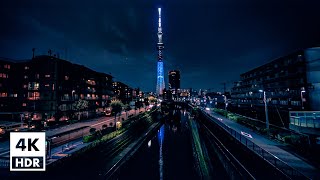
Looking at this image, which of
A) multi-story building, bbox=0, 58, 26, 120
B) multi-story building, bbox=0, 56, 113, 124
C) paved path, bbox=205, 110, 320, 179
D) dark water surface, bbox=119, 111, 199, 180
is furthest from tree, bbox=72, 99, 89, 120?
paved path, bbox=205, 110, 320, 179

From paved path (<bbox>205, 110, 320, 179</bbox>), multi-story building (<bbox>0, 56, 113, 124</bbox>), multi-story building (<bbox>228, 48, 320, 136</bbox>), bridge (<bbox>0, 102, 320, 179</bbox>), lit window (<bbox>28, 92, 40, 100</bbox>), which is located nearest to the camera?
paved path (<bbox>205, 110, 320, 179</bbox>)

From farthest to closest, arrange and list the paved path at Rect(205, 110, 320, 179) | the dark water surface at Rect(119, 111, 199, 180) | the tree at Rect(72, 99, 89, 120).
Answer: the tree at Rect(72, 99, 89, 120)
the dark water surface at Rect(119, 111, 199, 180)
the paved path at Rect(205, 110, 320, 179)

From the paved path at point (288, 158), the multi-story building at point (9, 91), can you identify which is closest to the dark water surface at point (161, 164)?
the paved path at point (288, 158)

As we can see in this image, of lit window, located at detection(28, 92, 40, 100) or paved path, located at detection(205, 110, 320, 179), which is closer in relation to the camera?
paved path, located at detection(205, 110, 320, 179)

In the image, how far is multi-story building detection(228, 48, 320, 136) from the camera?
144ft

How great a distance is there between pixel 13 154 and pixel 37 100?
47908mm

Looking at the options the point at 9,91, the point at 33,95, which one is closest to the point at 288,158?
the point at 33,95

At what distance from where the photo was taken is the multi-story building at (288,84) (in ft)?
144

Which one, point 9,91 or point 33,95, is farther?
point 9,91

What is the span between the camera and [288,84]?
50.9 metres

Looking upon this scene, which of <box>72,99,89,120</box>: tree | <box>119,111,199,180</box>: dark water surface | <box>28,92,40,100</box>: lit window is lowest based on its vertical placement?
<box>119,111,199,180</box>: dark water surface

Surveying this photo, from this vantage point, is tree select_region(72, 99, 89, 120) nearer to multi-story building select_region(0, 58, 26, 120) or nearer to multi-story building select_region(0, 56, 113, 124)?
multi-story building select_region(0, 56, 113, 124)

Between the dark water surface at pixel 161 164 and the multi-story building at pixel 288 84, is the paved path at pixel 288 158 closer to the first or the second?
the dark water surface at pixel 161 164

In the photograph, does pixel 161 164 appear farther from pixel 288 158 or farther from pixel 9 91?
pixel 9 91
